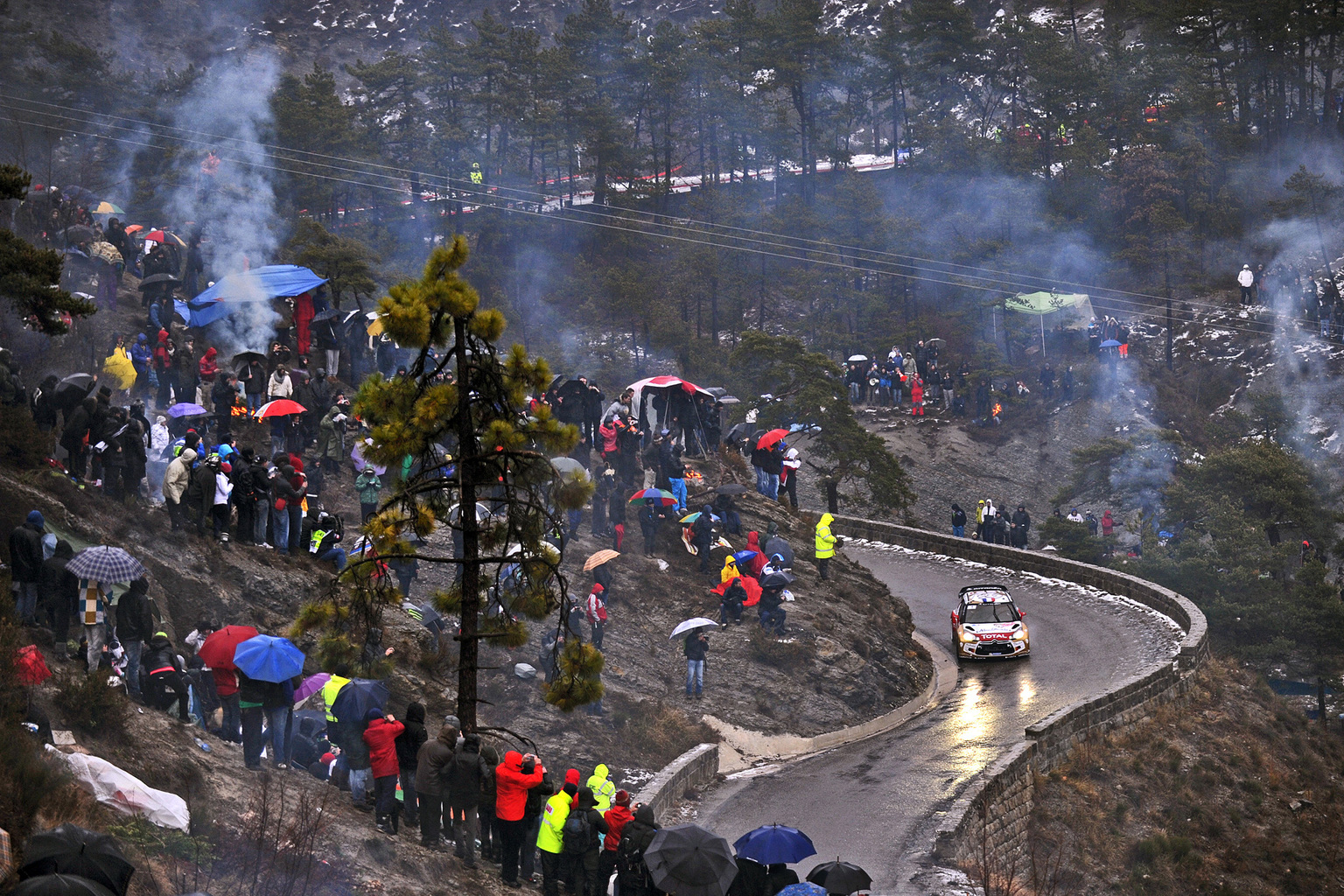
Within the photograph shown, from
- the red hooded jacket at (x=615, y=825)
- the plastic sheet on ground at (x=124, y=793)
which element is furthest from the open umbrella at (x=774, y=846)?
the plastic sheet on ground at (x=124, y=793)

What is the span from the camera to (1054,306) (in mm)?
56375

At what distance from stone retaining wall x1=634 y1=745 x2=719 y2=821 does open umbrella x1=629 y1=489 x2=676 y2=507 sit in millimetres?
6203

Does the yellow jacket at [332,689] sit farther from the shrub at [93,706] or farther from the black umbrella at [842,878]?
the black umbrella at [842,878]

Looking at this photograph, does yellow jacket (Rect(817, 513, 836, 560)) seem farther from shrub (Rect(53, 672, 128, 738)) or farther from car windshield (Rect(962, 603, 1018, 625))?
shrub (Rect(53, 672, 128, 738))

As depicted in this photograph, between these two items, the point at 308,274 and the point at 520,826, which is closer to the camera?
the point at 520,826

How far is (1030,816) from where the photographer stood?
2134cm

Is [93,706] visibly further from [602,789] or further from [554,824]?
[602,789]

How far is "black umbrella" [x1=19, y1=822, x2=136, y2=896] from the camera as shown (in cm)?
912

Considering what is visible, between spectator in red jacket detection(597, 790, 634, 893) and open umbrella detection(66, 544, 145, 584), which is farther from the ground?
open umbrella detection(66, 544, 145, 584)

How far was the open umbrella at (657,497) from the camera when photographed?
85.6 feet

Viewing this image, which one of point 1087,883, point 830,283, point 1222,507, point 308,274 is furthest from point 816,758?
point 830,283

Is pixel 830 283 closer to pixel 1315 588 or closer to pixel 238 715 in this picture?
pixel 1315 588

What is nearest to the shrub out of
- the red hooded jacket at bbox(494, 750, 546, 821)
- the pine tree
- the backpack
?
the pine tree

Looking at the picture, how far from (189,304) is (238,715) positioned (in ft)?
48.9
